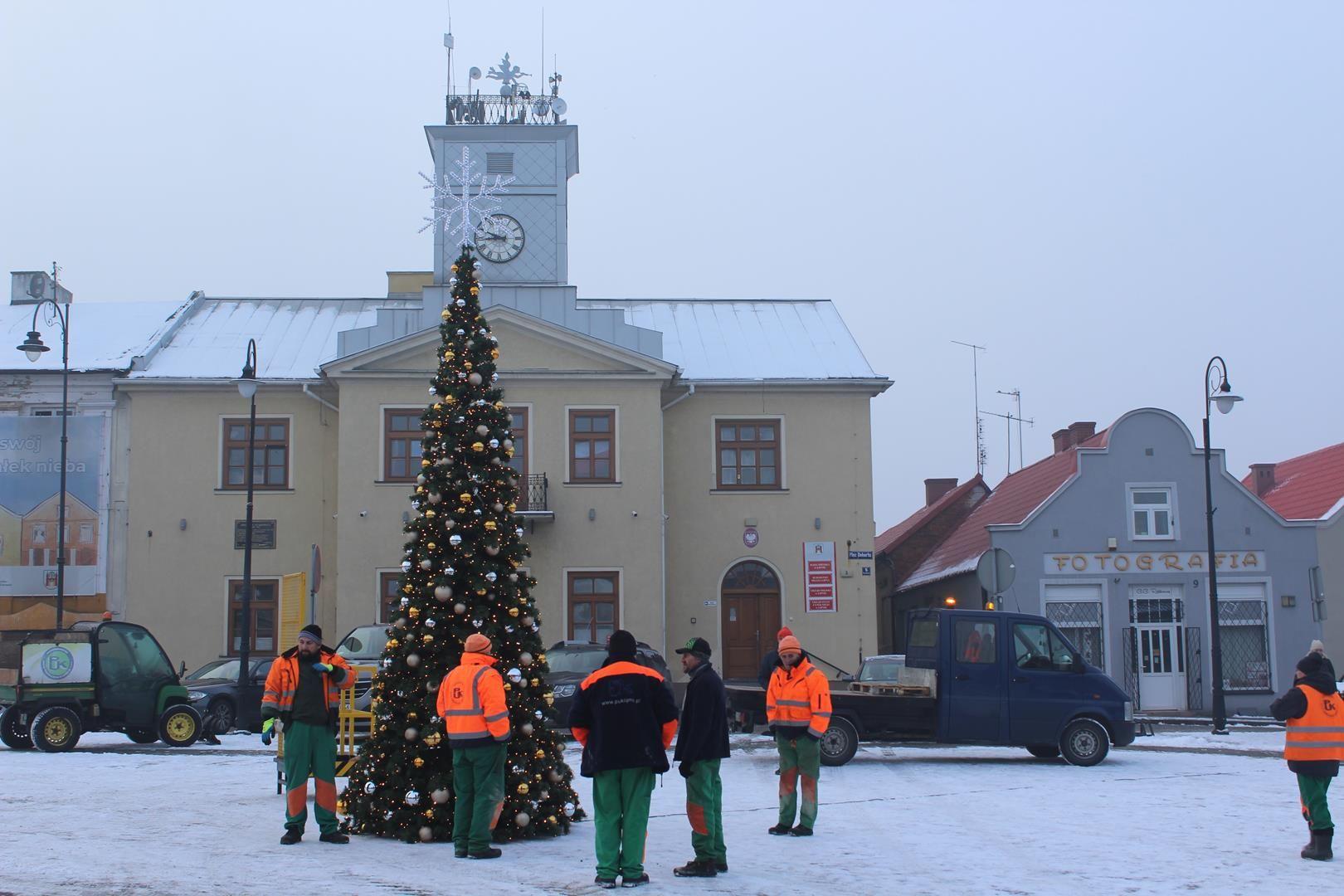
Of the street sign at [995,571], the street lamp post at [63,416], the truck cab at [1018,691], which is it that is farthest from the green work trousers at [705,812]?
the street lamp post at [63,416]

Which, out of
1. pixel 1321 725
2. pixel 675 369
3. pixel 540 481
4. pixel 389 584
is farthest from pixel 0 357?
pixel 1321 725

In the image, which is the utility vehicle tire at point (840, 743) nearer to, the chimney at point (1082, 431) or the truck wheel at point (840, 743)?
the truck wheel at point (840, 743)

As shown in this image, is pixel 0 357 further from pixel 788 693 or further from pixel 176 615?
pixel 788 693

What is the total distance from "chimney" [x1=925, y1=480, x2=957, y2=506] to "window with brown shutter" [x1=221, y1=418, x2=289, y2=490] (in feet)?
85.6

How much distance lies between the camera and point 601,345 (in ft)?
103

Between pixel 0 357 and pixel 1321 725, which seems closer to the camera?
pixel 1321 725

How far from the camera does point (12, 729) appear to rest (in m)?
19.4

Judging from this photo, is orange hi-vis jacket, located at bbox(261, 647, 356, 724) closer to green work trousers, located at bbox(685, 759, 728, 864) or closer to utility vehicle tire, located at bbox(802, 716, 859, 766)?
green work trousers, located at bbox(685, 759, 728, 864)

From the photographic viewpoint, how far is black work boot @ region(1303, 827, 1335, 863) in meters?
10.5

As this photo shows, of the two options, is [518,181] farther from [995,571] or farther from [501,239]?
[995,571]

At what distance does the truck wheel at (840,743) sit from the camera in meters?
17.8

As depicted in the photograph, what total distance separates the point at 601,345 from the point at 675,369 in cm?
178

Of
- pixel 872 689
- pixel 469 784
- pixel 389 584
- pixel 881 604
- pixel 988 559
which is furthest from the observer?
pixel 881 604

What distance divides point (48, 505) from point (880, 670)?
816 inches
